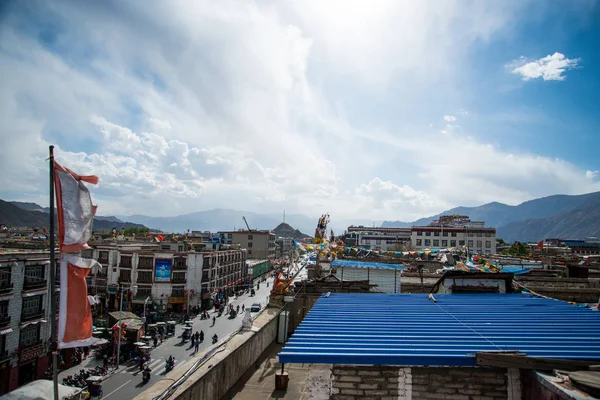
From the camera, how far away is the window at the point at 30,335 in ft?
82.4

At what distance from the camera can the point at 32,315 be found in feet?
85.1

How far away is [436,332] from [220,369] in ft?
15.9

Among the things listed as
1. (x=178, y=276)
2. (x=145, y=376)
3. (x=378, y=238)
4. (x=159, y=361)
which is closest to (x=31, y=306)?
(x=145, y=376)

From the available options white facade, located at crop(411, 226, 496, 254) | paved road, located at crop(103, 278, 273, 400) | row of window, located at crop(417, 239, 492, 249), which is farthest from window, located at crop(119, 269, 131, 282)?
row of window, located at crop(417, 239, 492, 249)

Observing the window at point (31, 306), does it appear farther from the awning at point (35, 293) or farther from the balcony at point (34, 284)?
the balcony at point (34, 284)

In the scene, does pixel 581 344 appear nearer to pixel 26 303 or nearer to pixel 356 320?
pixel 356 320

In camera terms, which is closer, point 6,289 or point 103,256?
point 6,289

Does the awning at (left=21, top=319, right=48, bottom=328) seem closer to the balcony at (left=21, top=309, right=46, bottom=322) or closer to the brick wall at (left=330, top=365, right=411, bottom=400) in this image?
the balcony at (left=21, top=309, right=46, bottom=322)

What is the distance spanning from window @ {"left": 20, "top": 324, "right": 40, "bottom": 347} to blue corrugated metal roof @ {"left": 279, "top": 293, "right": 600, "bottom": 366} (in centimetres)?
2540

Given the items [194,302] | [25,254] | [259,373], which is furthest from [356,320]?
[194,302]

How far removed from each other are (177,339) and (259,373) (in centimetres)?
2875

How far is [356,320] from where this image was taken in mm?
8109

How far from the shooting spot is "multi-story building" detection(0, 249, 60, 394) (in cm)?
2383

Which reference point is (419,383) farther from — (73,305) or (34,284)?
(34,284)
